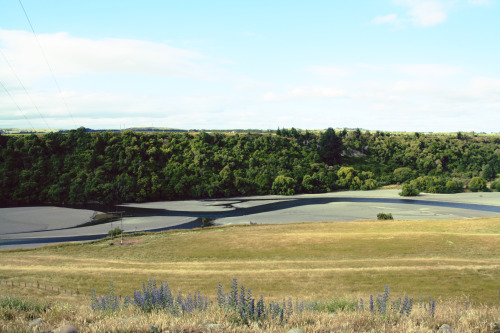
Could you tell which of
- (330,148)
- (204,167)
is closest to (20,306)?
(204,167)

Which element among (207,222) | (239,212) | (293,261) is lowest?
(207,222)

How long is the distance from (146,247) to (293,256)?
64.5 feet

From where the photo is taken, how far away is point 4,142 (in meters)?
103

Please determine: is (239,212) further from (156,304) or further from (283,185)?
(156,304)

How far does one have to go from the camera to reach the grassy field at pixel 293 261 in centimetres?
2586

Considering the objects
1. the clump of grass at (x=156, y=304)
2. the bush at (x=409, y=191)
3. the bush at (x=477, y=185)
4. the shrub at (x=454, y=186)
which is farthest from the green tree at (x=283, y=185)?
the clump of grass at (x=156, y=304)

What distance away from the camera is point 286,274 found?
29.8 meters

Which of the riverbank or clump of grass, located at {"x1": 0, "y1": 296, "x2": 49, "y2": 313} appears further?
the riverbank

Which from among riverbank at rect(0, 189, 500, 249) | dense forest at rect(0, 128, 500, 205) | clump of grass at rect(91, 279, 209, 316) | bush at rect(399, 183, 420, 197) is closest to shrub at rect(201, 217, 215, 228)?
riverbank at rect(0, 189, 500, 249)

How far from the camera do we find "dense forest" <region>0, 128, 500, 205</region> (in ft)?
314

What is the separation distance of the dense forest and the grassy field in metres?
48.6

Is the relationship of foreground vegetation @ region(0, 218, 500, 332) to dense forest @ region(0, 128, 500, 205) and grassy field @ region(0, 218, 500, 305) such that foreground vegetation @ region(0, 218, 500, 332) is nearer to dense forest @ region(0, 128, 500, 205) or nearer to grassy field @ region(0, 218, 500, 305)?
→ grassy field @ region(0, 218, 500, 305)

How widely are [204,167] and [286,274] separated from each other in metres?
84.4

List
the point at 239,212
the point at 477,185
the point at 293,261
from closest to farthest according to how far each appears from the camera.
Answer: the point at 293,261, the point at 239,212, the point at 477,185
